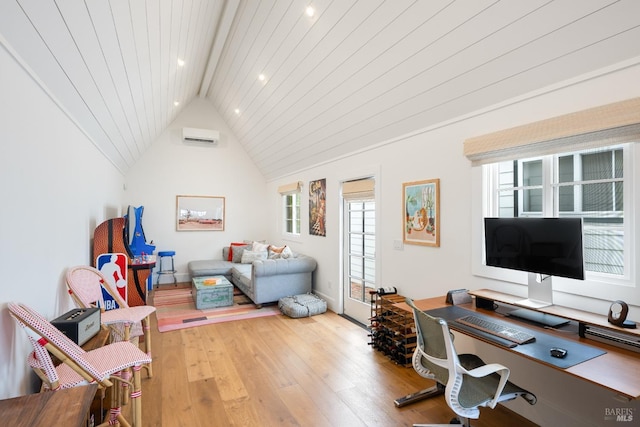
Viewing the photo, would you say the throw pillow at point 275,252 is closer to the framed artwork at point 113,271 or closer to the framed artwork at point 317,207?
the framed artwork at point 317,207

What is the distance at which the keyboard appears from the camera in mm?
1694

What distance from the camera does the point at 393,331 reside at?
10.0 ft

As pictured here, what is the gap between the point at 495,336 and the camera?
1.75m

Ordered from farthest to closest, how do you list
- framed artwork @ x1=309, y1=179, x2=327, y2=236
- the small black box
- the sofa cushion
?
the sofa cushion
framed artwork @ x1=309, y1=179, x2=327, y2=236
the small black box

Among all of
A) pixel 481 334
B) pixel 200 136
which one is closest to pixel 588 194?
pixel 481 334

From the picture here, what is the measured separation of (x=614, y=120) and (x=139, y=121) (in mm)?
4741

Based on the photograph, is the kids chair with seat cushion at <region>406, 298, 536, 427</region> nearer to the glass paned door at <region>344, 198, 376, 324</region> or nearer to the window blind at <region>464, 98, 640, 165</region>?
the window blind at <region>464, 98, 640, 165</region>

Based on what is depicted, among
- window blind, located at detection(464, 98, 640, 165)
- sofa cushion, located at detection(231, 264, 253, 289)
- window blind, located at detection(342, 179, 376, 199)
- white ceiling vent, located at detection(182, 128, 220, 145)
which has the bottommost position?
sofa cushion, located at detection(231, 264, 253, 289)

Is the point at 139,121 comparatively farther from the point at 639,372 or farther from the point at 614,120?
the point at 639,372

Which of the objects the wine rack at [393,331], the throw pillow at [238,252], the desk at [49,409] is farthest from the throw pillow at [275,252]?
the desk at [49,409]

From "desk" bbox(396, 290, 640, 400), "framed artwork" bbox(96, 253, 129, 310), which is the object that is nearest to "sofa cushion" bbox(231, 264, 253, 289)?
"framed artwork" bbox(96, 253, 129, 310)

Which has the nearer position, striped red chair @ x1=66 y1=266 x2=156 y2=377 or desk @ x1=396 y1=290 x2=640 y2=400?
desk @ x1=396 y1=290 x2=640 y2=400

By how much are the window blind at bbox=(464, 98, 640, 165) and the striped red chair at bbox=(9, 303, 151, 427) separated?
2.66 meters

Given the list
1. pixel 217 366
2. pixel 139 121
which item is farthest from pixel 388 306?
pixel 139 121
